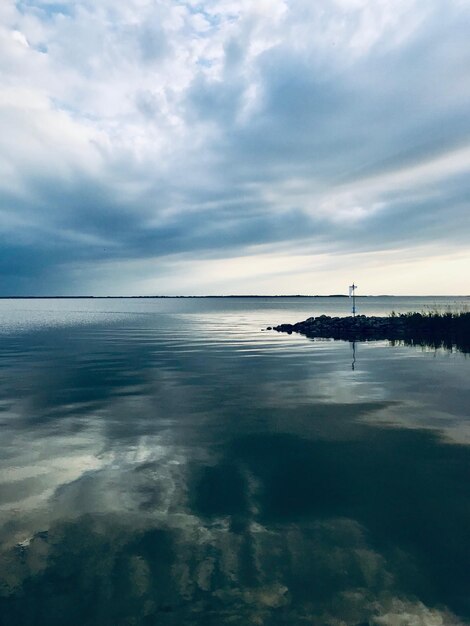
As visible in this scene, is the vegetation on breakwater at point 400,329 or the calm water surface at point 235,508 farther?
the vegetation on breakwater at point 400,329

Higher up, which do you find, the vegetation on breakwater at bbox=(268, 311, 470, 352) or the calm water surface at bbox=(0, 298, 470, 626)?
the vegetation on breakwater at bbox=(268, 311, 470, 352)

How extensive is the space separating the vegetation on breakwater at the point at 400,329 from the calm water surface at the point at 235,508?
30753 mm

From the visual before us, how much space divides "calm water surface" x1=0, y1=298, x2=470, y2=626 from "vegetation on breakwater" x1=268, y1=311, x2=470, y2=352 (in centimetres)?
3075

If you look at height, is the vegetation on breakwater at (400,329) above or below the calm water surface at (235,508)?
above

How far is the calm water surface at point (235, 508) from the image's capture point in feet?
20.1

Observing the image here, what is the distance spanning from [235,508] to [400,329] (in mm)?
48164

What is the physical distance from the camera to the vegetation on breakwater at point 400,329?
158 ft

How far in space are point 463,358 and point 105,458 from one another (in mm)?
28223

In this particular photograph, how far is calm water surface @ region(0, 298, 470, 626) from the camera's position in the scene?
611 centimetres

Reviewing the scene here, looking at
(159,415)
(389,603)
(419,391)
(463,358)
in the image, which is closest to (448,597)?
(389,603)

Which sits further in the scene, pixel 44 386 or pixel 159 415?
pixel 44 386

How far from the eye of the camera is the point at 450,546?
734cm

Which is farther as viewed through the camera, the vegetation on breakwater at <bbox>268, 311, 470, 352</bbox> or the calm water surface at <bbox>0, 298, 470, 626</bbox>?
the vegetation on breakwater at <bbox>268, 311, 470, 352</bbox>

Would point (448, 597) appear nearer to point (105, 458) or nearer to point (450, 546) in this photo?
point (450, 546)
